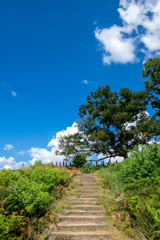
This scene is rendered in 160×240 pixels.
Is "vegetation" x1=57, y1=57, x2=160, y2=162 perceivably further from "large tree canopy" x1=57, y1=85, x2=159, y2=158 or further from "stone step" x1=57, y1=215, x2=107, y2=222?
"stone step" x1=57, y1=215, x2=107, y2=222

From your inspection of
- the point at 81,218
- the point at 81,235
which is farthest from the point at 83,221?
the point at 81,235

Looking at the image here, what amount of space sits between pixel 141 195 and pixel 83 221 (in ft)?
8.32

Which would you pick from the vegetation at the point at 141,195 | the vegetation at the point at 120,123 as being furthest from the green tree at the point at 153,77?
the vegetation at the point at 141,195

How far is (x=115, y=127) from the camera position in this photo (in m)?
26.4

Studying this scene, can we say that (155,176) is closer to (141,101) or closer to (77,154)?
(77,154)

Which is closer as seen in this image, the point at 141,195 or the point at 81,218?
the point at 141,195

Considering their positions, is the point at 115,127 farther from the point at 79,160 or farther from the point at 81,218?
the point at 81,218

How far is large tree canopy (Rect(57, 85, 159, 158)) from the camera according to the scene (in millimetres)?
24391

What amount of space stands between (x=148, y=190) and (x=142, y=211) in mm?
1126

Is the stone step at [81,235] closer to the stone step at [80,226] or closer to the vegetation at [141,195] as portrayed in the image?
the stone step at [80,226]

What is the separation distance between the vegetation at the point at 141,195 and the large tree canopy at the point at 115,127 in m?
15.3

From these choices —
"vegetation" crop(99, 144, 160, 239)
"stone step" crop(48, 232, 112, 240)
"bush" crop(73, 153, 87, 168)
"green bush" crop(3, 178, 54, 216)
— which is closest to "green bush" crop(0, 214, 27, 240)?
"green bush" crop(3, 178, 54, 216)

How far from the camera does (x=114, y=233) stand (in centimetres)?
618

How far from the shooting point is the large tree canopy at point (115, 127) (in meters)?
24.4
